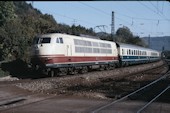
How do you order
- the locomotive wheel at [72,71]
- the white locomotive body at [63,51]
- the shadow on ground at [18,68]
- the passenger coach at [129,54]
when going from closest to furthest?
the white locomotive body at [63,51]
the shadow on ground at [18,68]
the locomotive wheel at [72,71]
the passenger coach at [129,54]

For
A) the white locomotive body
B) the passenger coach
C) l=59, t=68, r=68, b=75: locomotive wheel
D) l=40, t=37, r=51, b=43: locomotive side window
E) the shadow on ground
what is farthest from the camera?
the passenger coach

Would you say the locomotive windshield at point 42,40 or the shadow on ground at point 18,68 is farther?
the shadow on ground at point 18,68

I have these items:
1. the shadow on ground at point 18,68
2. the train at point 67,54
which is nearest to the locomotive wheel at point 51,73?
the train at point 67,54

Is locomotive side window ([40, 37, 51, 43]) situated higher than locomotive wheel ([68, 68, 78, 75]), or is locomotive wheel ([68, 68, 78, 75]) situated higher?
locomotive side window ([40, 37, 51, 43])

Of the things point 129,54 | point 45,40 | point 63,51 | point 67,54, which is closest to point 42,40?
point 45,40

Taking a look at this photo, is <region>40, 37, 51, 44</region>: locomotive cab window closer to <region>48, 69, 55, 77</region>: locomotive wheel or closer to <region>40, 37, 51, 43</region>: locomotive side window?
<region>40, 37, 51, 43</region>: locomotive side window

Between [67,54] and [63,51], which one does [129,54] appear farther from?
[63,51]

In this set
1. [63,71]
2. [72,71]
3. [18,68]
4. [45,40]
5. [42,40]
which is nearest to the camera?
[45,40]

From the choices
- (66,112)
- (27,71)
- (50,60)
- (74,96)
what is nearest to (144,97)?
(74,96)

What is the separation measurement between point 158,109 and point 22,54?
24996 millimetres

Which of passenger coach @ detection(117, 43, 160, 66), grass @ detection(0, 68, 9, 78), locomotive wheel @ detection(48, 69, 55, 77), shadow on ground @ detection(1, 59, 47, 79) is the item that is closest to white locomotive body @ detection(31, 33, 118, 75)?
locomotive wheel @ detection(48, 69, 55, 77)

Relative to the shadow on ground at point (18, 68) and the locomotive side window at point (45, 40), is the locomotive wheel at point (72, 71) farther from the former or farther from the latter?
the locomotive side window at point (45, 40)

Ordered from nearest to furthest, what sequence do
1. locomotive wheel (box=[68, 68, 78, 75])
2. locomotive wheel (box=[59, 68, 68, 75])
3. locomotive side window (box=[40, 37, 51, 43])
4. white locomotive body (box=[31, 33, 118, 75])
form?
white locomotive body (box=[31, 33, 118, 75])
locomotive side window (box=[40, 37, 51, 43])
locomotive wheel (box=[59, 68, 68, 75])
locomotive wheel (box=[68, 68, 78, 75])

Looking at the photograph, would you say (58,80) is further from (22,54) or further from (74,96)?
(22,54)
